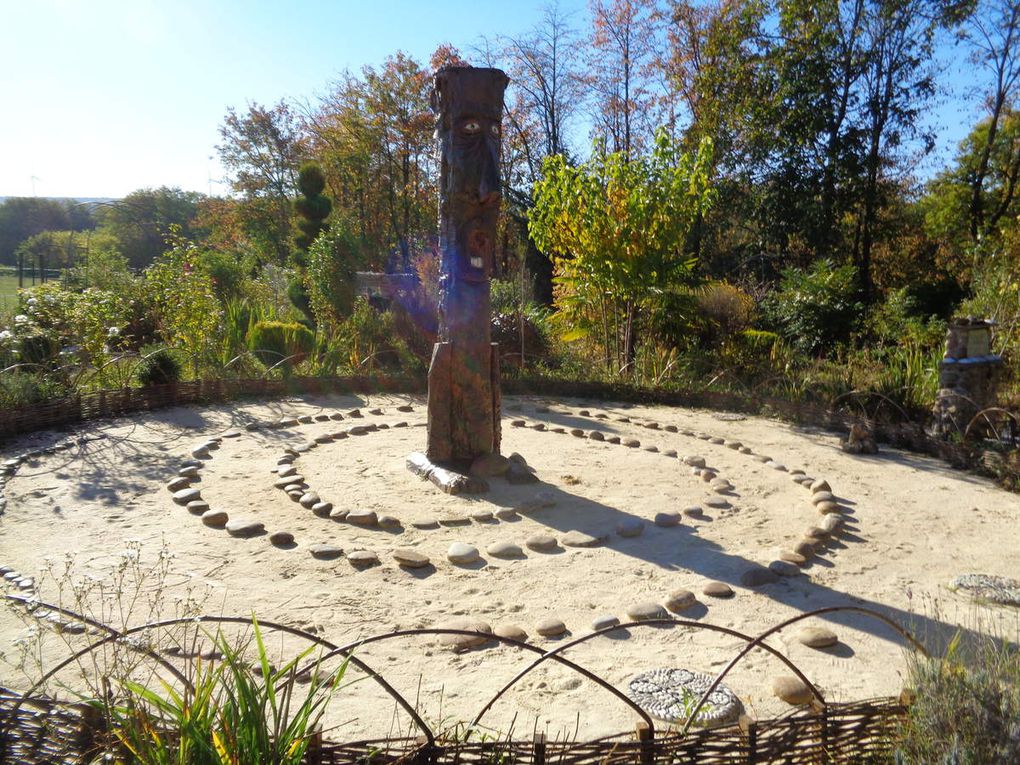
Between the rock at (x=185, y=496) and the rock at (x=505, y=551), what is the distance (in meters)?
2.05

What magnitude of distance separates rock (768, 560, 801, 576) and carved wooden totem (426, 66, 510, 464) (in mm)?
2259

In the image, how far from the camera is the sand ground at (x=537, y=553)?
2844mm

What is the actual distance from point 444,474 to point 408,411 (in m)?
2.71

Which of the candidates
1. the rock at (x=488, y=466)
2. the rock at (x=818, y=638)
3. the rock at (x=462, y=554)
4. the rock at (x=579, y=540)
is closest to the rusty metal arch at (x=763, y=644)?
the rock at (x=818, y=638)

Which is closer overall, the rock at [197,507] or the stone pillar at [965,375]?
the rock at [197,507]

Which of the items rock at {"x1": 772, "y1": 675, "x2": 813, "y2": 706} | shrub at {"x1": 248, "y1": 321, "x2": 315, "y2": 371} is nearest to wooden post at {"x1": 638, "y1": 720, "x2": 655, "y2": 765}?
rock at {"x1": 772, "y1": 675, "x2": 813, "y2": 706}

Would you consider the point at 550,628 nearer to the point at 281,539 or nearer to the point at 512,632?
the point at 512,632

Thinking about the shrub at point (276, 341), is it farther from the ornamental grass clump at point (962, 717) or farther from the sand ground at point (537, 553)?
the ornamental grass clump at point (962, 717)

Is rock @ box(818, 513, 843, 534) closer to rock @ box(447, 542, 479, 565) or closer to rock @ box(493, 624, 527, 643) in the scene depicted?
rock @ box(447, 542, 479, 565)

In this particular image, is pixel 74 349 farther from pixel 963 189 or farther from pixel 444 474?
pixel 963 189

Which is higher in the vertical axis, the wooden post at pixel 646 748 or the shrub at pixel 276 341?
the shrub at pixel 276 341

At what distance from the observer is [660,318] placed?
10383 mm

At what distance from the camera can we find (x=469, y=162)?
5.19 meters

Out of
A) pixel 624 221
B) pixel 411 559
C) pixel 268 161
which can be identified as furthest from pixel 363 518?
pixel 268 161
